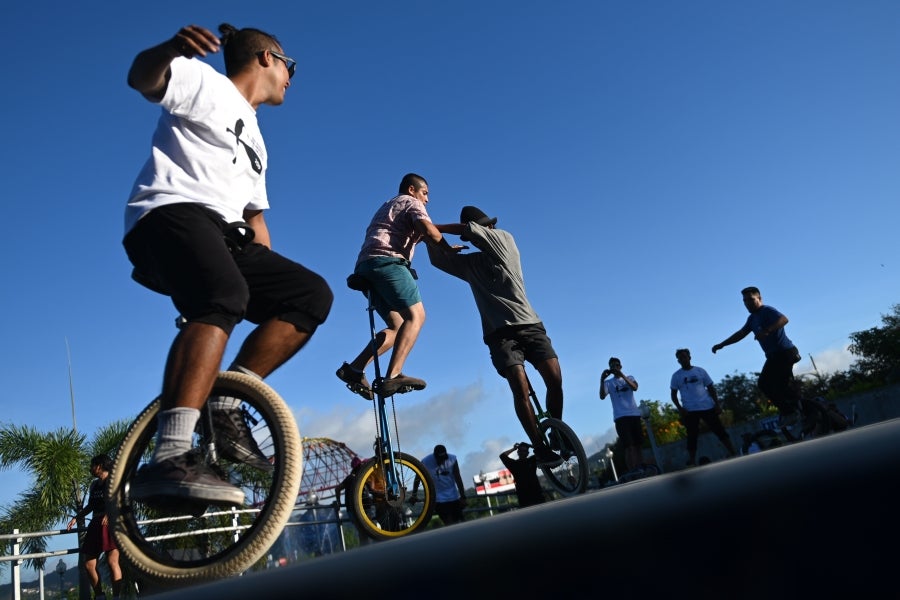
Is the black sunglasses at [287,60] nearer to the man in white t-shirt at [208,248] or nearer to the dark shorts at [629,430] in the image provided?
the man in white t-shirt at [208,248]

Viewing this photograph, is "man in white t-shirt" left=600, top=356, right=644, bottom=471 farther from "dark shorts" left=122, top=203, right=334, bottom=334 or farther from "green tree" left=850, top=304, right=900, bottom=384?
"green tree" left=850, top=304, right=900, bottom=384

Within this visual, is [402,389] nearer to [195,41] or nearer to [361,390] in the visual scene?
[361,390]

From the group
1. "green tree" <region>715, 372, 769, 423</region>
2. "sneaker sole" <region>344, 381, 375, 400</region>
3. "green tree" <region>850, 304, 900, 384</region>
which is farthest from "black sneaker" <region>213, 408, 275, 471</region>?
"green tree" <region>715, 372, 769, 423</region>

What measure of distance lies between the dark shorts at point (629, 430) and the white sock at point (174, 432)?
7720 mm

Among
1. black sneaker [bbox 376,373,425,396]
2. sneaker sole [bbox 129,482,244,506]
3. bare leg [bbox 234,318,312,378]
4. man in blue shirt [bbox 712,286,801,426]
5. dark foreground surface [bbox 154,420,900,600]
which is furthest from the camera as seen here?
man in blue shirt [bbox 712,286,801,426]

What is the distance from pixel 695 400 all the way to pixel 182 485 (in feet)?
27.2

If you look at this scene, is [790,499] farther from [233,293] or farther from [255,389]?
[255,389]

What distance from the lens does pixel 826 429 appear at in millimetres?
7422

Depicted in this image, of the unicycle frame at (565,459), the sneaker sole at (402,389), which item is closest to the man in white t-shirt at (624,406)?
the unicycle frame at (565,459)

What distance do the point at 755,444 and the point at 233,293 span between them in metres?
8.68

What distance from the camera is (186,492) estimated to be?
1.87m

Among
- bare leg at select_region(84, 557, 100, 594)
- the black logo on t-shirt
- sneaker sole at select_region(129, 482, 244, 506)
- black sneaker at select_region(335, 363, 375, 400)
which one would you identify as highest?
the black logo on t-shirt

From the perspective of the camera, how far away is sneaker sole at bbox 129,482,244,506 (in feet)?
6.12

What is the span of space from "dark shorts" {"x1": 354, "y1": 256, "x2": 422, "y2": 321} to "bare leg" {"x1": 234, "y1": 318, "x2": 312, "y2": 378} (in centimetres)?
209
